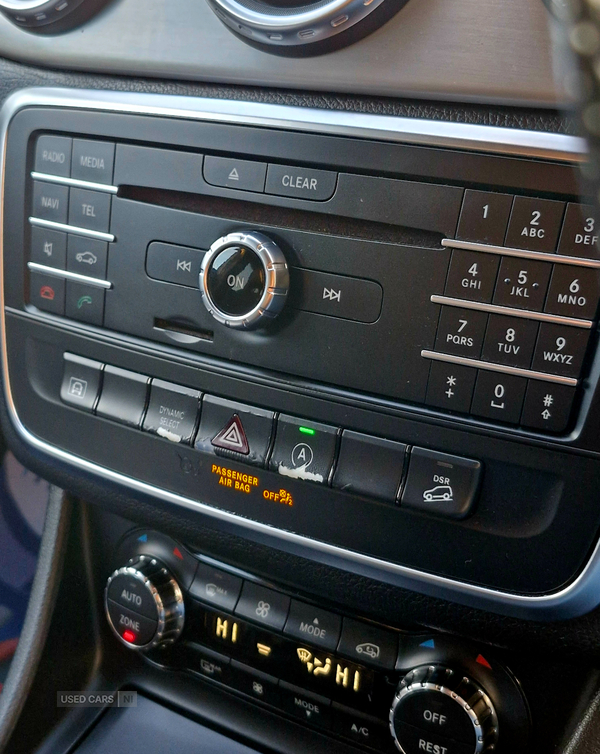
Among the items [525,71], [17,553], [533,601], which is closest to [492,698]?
[533,601]

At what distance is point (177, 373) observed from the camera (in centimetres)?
58

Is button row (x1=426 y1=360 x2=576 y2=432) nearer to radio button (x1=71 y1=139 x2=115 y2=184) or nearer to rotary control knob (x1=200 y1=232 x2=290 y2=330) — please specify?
rotary control knob (x1=200 y1=232 x2=290 y2=330)

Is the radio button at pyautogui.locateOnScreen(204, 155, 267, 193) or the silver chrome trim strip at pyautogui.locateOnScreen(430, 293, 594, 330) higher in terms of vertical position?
the radio button at pyautogui.locateOnScreen(204, 155, 267, 193)

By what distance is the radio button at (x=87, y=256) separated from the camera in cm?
59

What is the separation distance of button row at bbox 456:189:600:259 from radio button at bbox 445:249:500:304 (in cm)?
1

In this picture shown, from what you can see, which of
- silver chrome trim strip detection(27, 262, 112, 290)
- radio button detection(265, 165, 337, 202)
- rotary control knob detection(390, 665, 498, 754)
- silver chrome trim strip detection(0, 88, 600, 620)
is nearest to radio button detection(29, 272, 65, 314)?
silver chrome trim strip detection(27, 262, 112, 290)

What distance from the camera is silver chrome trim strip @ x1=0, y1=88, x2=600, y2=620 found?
1.46ft

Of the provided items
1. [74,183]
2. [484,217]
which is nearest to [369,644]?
[484,217]

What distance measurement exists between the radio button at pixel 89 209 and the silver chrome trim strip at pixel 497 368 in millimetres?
297

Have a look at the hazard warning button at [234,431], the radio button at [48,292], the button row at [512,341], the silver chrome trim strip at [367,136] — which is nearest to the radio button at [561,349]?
the button row at [512,341]

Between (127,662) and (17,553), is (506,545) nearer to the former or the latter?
(127,662)

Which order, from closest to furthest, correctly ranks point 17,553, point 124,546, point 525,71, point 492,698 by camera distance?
point 525,71 < point 492,698 < point 124,546 < point 17,553

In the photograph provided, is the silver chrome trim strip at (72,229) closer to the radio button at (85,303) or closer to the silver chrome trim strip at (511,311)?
the radio button at (85,303)

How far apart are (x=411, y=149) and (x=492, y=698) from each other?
1.39 ft
